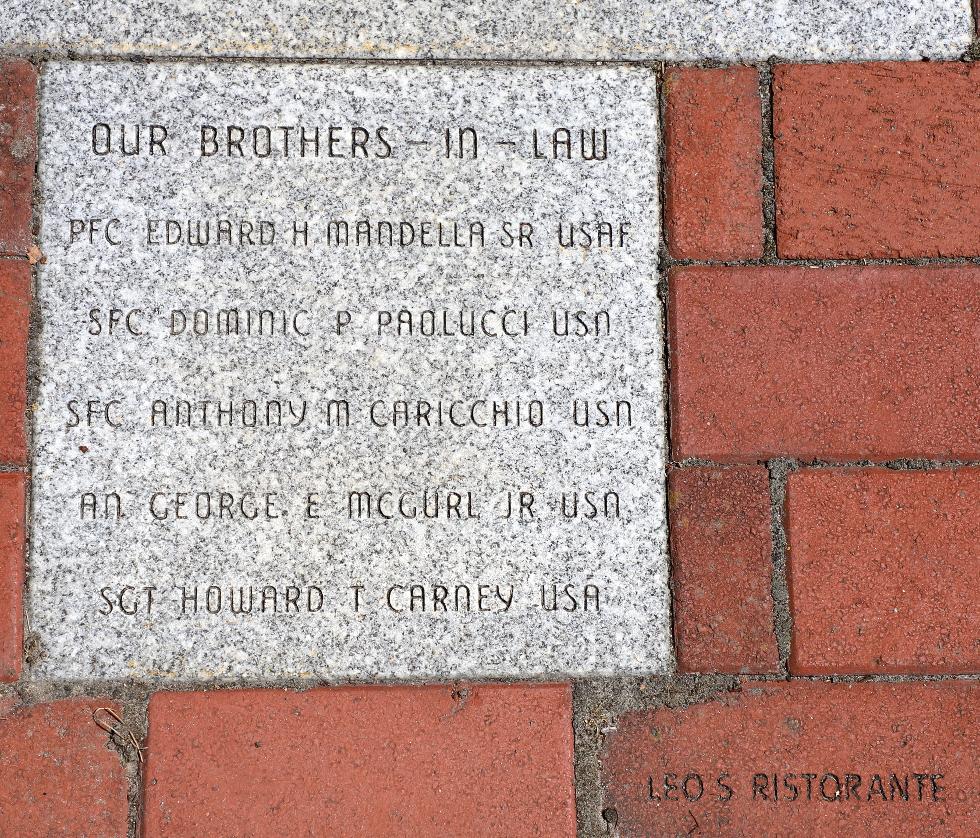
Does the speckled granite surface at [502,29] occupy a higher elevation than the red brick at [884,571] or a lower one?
higher

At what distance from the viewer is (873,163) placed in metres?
1.13

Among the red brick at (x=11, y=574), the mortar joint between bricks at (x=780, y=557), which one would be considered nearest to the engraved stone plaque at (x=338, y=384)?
the red brick at (x=11, y=574)

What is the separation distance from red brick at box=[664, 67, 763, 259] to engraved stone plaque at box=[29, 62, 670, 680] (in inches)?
2.3

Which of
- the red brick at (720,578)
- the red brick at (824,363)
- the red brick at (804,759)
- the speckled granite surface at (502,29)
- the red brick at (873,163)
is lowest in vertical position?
the red brick at (804,759)

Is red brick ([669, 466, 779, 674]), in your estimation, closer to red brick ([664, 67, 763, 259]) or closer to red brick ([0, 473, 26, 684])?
red brick ([664, 67, 763, 259])

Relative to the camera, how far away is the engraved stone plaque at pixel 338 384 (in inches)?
42.2

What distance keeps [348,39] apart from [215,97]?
0.22 meters

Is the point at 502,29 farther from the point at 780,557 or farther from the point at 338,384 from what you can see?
the point at 780,557

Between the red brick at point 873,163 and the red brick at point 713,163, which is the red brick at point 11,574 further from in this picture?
the red brick at point 873,163

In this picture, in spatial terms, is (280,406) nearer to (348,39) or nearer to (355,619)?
(355,619)

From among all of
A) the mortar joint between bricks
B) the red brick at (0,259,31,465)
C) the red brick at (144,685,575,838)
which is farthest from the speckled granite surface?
the red brick at (144,685,575,838)

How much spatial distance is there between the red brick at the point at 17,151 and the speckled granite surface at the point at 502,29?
0.05 metres

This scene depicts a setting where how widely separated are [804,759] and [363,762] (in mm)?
633

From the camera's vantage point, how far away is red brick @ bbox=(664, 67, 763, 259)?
112 centimetres
